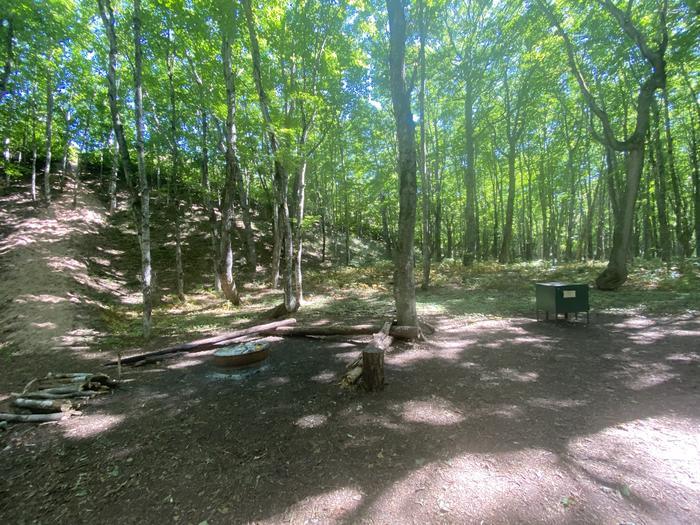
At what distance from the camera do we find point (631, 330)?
6535mm

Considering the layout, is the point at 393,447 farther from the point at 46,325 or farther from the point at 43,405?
the point at 46,325

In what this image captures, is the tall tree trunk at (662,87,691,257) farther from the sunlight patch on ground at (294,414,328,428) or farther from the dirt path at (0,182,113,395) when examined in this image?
the dirt path at (0,182,113,395)

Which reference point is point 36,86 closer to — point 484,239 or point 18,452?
point 18,452

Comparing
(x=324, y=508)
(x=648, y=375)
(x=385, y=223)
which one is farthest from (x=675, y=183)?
(x=324, y=508)

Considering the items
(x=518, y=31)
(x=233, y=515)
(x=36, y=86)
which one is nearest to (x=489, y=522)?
(x=233, y=515)

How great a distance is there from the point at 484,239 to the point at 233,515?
32.6 metres

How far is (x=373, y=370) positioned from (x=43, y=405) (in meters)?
4.69

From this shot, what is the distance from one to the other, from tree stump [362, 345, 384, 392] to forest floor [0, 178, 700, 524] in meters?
0.19

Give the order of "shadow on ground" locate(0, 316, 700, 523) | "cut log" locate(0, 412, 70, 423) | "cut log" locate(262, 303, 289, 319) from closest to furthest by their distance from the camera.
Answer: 1. "shadow on ground" locate(0, 316, 700, 523)
2. "cut log" locate(0, 412, 70, 423)
3. "cut log" locate(262, 303, 289, 319)

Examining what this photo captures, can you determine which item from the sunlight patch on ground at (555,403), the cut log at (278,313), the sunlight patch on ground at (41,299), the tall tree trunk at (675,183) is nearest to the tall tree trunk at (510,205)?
the tall tree trunk at (675,183)

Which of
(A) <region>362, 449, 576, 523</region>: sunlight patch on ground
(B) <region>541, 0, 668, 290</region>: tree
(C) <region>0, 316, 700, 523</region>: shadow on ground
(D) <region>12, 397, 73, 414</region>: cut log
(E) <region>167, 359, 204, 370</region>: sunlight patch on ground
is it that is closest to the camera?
(A) <region>362, 449, 576, 523</region>: sunlight patch on ground

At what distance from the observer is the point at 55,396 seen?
439 centimetres

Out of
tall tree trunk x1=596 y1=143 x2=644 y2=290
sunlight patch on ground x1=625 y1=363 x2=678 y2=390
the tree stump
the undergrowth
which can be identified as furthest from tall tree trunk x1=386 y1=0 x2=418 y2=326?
tall tree trunk x1=596 y1=143 x2=644 y2=290

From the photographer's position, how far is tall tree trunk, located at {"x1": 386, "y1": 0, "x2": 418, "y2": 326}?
21.3 ft
